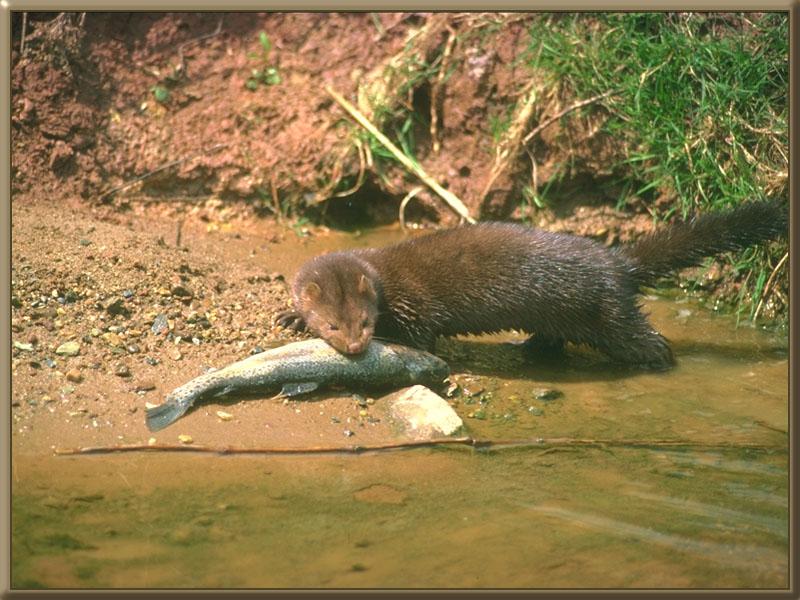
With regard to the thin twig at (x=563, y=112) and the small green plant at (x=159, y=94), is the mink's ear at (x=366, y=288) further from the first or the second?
the small green plant at (x=159, y=94)

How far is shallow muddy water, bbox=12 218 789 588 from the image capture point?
13.7ft

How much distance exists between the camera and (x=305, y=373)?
587cm

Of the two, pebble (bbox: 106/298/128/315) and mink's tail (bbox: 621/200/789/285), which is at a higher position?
mink's tail (bbox: 621/200/789/285)

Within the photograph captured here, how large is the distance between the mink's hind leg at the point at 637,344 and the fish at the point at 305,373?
3.87 feet

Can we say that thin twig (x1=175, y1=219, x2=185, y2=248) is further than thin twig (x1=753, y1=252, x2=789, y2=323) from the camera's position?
Yes

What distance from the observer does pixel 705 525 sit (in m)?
4.63

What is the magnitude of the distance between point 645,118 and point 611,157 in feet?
1.36

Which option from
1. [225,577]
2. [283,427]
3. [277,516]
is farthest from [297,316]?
[225,577]

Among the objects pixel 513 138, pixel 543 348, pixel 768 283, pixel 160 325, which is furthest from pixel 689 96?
pixel 160 325

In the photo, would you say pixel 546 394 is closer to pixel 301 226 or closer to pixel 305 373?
pixel 305 373

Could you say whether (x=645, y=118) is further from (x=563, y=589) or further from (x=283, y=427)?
(x=563, y=589)

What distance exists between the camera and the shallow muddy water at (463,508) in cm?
418

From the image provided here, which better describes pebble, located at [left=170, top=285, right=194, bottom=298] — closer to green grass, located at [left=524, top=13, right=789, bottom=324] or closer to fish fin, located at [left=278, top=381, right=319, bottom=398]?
fish fin, located at [left=278, top=381, right=319, bottom=398]

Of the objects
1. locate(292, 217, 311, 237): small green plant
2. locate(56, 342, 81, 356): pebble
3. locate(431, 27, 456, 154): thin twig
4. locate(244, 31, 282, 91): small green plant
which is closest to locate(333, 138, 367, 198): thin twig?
locate(292, 217, 311, 237): small green plant
